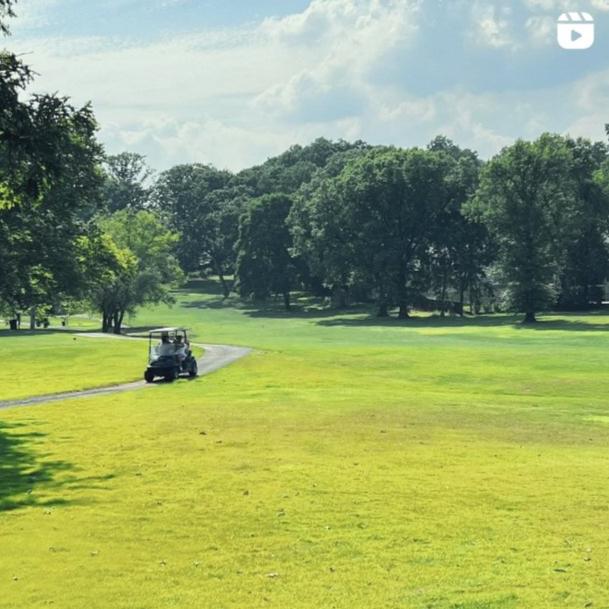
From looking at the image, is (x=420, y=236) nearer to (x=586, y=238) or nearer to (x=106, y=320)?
(x=586, y=238)

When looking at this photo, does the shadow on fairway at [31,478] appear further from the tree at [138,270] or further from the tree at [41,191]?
the tree at [138,270]

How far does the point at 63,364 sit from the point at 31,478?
118 feet

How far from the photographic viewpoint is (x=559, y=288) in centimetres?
11100

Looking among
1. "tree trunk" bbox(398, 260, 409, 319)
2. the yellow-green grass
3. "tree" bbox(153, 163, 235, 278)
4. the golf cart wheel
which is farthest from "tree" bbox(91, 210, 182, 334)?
the golf cart wheel

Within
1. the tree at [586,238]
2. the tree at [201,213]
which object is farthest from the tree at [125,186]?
the tree at [586,238]

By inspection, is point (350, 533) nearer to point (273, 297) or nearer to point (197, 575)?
point (197, 575)

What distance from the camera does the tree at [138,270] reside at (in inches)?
3716

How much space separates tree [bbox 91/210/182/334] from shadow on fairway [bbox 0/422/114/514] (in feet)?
227

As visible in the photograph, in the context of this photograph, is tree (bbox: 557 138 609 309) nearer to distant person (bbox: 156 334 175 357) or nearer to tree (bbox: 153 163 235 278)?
tree (bbox: 153 163 235 278)

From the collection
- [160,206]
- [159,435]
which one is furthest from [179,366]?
[160,206]

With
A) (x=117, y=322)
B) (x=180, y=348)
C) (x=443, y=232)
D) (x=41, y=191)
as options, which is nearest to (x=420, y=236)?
(x=443, y=232)

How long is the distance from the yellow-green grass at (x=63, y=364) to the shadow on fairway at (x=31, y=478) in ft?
51.7

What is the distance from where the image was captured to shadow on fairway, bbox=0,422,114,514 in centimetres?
1518

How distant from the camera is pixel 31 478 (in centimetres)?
1742
